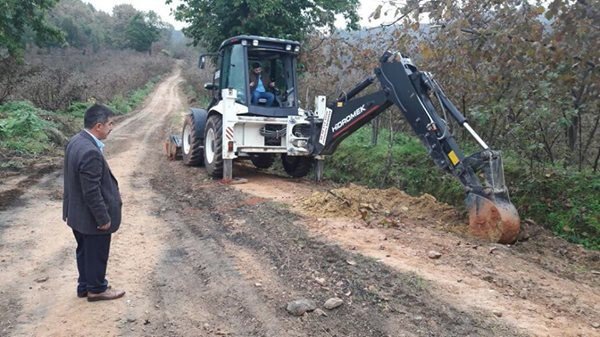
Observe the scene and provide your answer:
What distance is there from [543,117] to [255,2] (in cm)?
1132

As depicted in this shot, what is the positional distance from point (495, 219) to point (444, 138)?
1.10 metres

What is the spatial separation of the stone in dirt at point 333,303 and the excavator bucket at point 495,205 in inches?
87.3

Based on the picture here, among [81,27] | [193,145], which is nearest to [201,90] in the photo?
[193,145]

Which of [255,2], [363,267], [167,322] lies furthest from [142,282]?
[255,2]

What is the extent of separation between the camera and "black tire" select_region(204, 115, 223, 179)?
367 inches

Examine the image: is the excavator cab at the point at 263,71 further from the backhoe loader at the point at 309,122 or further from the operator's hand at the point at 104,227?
the operator's hand at the point at 104,227

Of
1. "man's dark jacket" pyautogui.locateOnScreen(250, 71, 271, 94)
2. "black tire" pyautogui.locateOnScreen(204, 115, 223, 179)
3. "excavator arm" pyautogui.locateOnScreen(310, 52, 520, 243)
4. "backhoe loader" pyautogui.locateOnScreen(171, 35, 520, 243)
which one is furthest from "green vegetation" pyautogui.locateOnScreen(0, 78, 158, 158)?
"excavator arm" pyautogui.locateOnScreen(310, 52, 520, 243)

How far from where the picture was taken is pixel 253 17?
1656cm

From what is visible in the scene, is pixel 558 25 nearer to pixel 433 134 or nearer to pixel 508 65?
pixel 508 65

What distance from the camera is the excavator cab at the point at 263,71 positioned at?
370 inches

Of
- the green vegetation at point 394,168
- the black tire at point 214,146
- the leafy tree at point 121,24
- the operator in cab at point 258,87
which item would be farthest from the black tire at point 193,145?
the leafy tree at point 121,24

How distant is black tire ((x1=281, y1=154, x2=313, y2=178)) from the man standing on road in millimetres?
6167

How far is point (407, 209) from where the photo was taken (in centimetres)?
675

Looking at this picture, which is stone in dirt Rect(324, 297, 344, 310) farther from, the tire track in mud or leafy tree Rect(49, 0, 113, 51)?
leafy tree Rect(49, 0, 113, 51)
